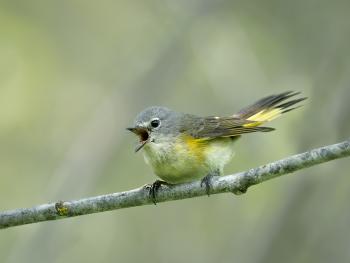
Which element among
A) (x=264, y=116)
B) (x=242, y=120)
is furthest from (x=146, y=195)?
(x=264, y=116)

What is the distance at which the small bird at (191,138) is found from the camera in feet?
17.8

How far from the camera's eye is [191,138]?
5.77m

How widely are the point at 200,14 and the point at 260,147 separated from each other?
5.91 feet

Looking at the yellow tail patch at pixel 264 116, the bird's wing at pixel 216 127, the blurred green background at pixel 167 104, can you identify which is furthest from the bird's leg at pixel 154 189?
the blurred green background at pixel 167 104

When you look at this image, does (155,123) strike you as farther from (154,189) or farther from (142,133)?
(154,189)

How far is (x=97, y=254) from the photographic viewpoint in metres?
8.11

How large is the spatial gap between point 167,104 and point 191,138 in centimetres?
332

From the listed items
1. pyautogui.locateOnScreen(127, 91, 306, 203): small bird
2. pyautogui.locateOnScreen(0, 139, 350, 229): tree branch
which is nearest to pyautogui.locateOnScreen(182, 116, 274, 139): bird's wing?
pyautogui.locateOnScreen(127, 91, 306, 203): small bird

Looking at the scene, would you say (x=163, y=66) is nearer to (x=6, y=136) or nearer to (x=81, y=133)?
(x=81, y=133)

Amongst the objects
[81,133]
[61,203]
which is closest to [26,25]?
[81,133]

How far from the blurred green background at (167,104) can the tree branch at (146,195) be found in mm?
1699

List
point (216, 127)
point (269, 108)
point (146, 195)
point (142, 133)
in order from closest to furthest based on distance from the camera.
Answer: point (146, 195)
point (142, 133)
point (216, 127)
point (269, 108)

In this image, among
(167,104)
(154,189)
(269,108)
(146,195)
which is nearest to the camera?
(146,195)

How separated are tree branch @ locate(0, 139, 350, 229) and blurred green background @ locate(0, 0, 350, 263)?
66.9 inches
